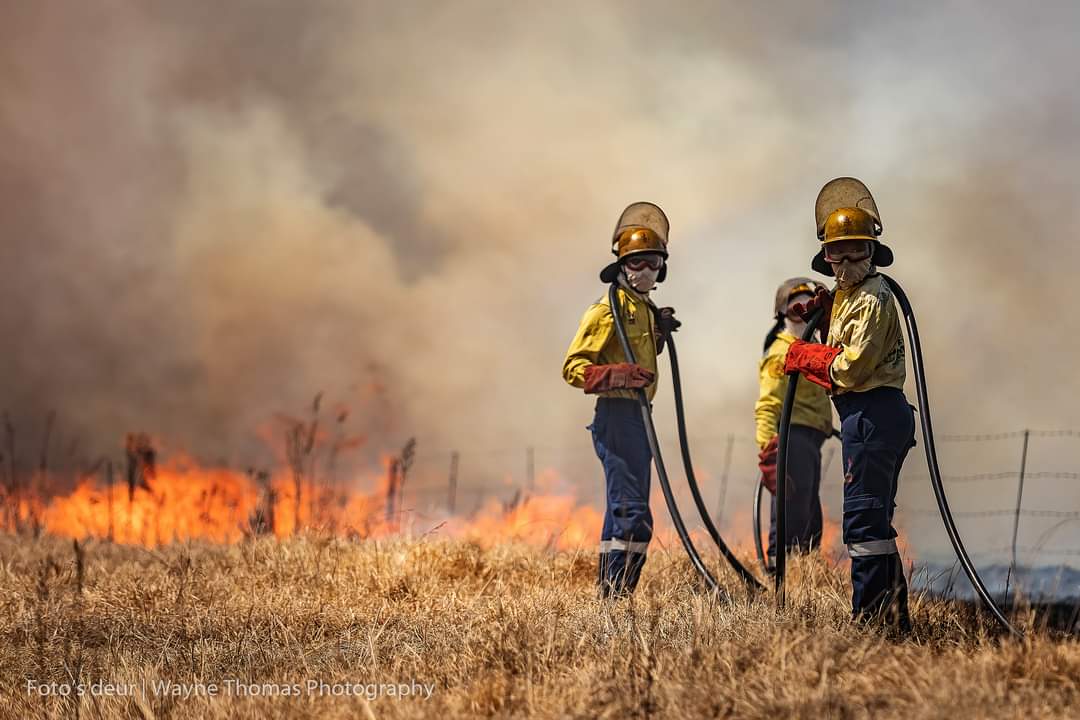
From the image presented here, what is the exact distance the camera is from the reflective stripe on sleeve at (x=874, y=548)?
482cm

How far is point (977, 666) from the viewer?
3.86 meters

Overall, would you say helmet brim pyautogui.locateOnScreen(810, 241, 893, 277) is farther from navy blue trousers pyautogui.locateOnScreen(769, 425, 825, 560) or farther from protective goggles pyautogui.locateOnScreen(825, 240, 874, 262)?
navy blue trousers pyautogui.locateOnScreen(769, 425, 825, 560)

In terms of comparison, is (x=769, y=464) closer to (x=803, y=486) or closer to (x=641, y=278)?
(x=803, y=486)

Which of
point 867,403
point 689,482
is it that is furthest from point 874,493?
point 689,482

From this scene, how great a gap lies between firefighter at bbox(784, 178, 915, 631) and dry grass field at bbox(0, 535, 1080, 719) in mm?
279

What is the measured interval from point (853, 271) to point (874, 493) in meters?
1.04

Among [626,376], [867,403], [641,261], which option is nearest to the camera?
[867,403]

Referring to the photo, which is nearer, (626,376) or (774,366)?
(626,376)

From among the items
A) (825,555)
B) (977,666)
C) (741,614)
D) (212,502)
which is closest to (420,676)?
(741,614)

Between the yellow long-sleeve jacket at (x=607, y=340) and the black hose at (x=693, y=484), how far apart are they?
183 millimetres

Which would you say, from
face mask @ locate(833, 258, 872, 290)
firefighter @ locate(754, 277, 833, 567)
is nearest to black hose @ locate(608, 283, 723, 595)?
face mask @ locate(833, 258, 872, 290)

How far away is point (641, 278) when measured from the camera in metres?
6.52

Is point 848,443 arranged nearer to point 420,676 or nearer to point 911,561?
point 911,561

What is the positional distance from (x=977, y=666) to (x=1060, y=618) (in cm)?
121
